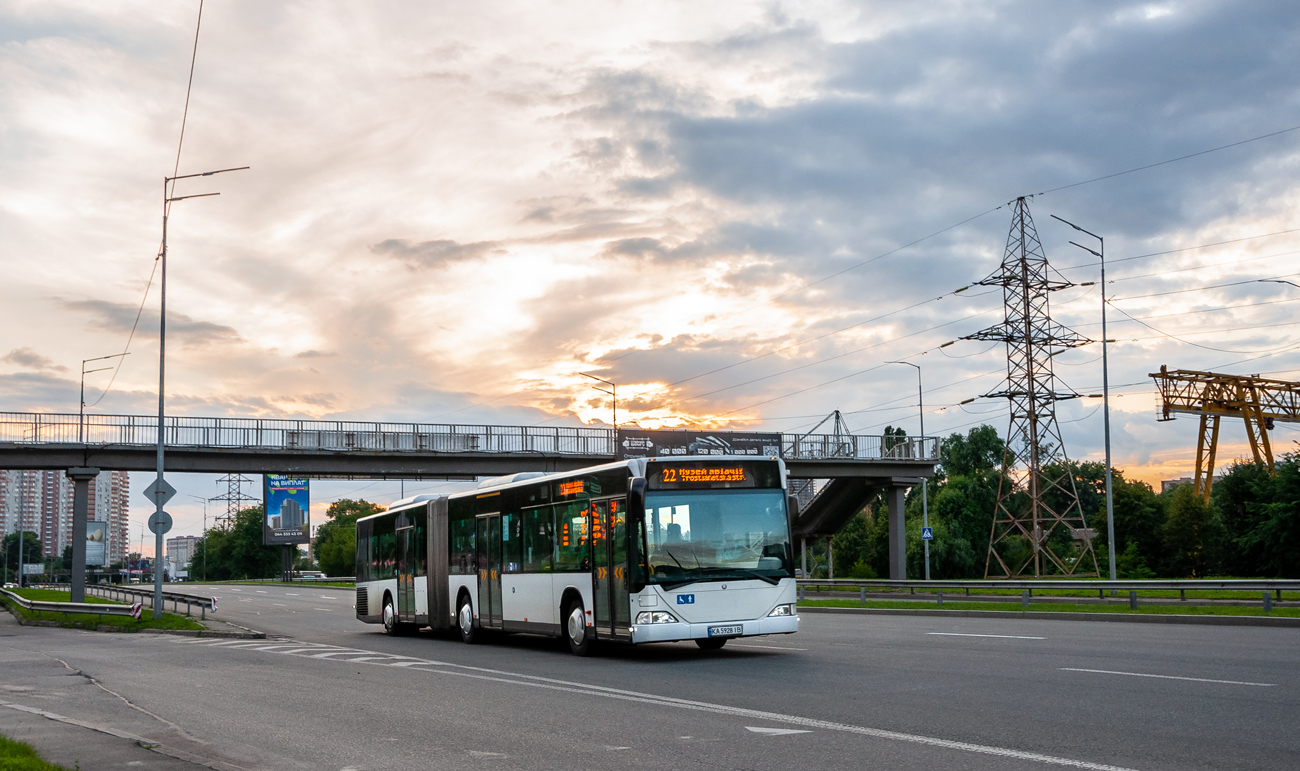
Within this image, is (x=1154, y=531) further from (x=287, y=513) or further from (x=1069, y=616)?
(x=287, y=513)

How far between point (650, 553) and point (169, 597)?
108 ft

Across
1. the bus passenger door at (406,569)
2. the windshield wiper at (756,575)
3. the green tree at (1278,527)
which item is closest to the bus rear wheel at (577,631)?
the windshield wiper at (756,575)

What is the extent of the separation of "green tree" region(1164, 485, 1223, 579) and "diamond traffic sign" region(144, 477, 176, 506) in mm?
43349

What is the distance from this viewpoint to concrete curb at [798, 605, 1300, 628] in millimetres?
22969

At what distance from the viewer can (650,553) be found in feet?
56.0

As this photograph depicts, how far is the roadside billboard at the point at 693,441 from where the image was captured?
2120 inches

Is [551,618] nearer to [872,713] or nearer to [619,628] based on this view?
[619,628]

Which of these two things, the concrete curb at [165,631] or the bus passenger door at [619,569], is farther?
the concrete curb at [165,631]

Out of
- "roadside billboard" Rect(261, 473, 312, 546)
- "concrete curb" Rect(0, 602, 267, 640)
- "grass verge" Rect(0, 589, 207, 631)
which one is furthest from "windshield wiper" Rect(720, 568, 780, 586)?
"roadside billboard" Rect(261, 473, 312, 546)

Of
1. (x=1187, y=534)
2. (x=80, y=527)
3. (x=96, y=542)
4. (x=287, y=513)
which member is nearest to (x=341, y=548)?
(x=96, y=542)

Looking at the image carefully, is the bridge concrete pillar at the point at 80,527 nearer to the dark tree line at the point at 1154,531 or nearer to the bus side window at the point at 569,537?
the bus side window at the point at 569,537

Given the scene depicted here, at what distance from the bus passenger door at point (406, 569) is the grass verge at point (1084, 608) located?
45.6ft

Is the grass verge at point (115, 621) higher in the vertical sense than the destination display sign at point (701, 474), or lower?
lower

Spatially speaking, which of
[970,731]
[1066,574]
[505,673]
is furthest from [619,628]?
[1066,574]
